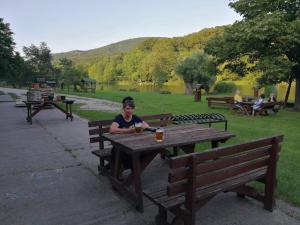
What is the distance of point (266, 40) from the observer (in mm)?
14828

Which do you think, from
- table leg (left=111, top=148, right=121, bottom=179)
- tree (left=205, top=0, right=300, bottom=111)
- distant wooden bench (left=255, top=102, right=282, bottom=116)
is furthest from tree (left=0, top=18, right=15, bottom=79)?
table leg (left=111, top=148, right=121, bottom=179)

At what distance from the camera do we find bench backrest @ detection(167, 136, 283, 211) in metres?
2.88

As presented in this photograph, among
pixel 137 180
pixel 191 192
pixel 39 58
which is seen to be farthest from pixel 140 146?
pixel 39 58

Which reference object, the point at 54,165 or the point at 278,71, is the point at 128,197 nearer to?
the point at 54,165

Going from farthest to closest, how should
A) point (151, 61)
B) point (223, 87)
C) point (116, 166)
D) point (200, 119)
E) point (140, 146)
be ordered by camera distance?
point (151, 61) → point (223, 87) → point (200, 119) → point (116, 166) → point (140, 146)

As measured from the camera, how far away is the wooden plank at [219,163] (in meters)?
2.85

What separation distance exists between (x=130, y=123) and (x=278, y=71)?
11.2 metres

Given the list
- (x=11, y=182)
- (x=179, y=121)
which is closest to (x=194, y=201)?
(x=11, y=182)

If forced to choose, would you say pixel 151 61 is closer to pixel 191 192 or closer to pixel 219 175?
pixel 219 175

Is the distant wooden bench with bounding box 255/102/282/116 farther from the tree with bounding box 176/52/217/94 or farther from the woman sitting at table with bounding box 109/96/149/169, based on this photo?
the tree with bounding box 176/52/217/94

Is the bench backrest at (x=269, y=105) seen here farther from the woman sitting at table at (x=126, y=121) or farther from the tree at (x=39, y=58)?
the tree at (x=39, y=58)

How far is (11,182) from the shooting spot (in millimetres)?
4934

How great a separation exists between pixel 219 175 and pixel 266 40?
13294mm

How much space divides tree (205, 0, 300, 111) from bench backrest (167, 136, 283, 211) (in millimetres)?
11198
